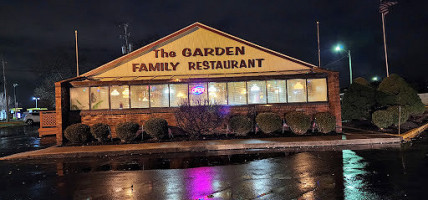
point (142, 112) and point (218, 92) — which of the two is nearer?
point (142, 112)

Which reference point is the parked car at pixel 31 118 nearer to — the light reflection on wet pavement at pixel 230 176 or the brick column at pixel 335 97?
the light reflection on wet pavement at pixel 230 176

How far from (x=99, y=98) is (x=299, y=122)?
1169 cm

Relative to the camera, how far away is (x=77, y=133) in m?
14.5

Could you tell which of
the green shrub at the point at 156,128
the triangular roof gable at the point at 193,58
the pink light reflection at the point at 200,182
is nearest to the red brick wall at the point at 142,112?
the green shrub at the point at 156,128

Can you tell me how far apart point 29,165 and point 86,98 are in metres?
6.86

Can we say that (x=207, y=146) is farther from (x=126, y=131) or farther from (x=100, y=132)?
(x=100, y=132)

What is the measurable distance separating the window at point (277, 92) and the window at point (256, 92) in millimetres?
323

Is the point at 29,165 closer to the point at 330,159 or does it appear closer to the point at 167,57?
the point at 167,57

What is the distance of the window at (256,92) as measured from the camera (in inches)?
656

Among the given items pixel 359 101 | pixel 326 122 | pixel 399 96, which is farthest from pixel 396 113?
pixel 326 122

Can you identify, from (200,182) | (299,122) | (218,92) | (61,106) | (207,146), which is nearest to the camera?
(200,182)

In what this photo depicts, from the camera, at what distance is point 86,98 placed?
54.7 ft

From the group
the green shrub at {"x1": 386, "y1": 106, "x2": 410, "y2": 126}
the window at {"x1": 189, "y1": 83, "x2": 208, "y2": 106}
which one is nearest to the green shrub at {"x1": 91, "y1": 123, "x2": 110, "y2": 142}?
the window at {"x1": 189, "y1": 83, "x2": 208, "y2": 106}

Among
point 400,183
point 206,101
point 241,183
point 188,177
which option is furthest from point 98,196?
point 206,101
